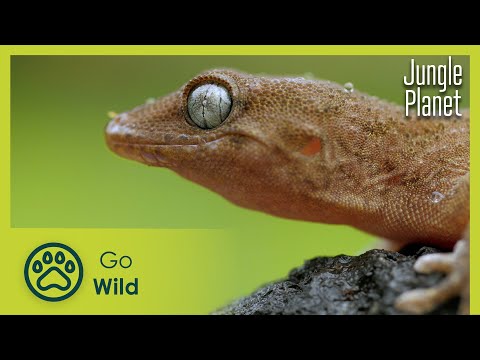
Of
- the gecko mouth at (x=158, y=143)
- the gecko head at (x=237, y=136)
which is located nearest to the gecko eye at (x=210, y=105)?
the gecko head at (x=237, y=136)

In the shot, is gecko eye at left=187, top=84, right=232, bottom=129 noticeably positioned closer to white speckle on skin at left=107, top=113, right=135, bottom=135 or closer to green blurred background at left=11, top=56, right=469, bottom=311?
white speckle on skin at left=107, top=113, right=135, bottom=135

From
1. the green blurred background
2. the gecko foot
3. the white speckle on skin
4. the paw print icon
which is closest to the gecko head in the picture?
the white speckle on skin

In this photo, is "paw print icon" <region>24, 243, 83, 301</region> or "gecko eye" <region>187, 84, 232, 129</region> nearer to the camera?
"paw print icon" <region>24, 243, 83, 301</region>

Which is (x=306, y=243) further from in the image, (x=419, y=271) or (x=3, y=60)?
(x=3, y=60)

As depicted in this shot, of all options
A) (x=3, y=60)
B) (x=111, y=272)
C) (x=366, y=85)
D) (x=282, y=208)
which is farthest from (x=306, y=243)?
(x=3, y=60)

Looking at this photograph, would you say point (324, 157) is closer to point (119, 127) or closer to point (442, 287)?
point (442, 287)
